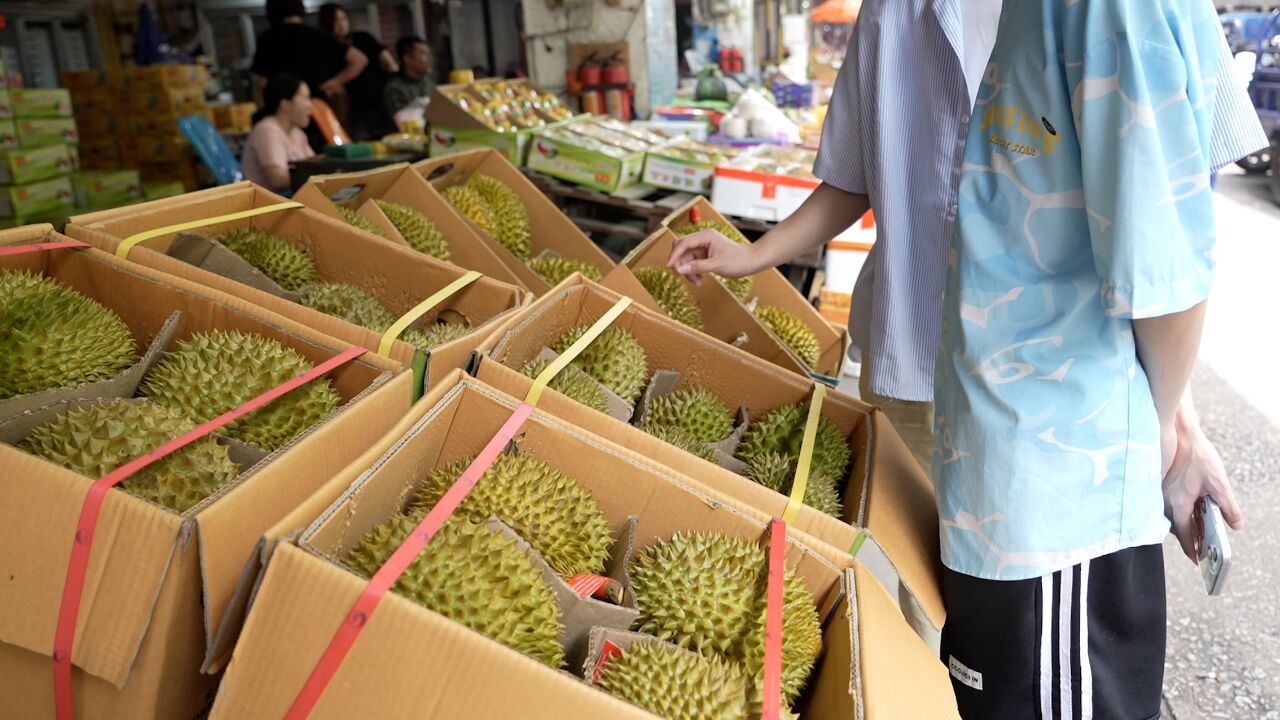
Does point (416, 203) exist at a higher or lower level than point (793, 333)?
higher

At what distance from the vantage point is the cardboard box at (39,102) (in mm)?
5297

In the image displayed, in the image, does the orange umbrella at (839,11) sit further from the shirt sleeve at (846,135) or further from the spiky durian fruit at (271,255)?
the spiky durian fruit at (271,255)

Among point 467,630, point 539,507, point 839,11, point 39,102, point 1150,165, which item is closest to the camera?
point 467,630

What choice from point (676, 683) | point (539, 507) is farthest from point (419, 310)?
point (676, 683)

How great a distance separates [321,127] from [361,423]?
446cm

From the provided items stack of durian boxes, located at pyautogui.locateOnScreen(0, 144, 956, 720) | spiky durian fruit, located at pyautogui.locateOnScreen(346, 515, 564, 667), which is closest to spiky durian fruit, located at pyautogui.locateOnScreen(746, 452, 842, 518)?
stack of durian boxes, located at pyautogui.locateOnScreen(0, 144, 956, 720)

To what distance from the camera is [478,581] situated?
41.3 inches

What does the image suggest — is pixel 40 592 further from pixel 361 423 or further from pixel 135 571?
pixel 361 423

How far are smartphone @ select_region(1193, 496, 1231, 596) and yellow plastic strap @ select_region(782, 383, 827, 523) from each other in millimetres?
598

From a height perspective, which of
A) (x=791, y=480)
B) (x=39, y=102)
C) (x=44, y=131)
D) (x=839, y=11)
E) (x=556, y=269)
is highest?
(x=839, y=11)

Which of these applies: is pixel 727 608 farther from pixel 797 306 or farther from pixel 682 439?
pixel 797 306

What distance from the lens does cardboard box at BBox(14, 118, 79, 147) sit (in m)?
5.30

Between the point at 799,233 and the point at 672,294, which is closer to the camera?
the point at 799,233

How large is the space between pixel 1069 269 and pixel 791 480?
69 cm
